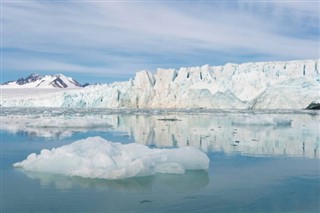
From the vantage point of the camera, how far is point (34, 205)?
389 centimetres

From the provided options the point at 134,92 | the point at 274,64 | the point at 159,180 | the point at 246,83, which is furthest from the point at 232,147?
the point at 134,92

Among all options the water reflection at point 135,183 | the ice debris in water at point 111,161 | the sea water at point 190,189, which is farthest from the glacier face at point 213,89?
the water reflection at point 135,183

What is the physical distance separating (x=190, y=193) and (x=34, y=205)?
1.60 m

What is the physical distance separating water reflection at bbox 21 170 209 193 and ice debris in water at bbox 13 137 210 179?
111mm

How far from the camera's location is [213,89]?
1405 inches

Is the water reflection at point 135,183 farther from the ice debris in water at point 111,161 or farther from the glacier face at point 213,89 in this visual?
the glacier face at point 213,89

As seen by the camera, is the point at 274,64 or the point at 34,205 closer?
the point at 34,205

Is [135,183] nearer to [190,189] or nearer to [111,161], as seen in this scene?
[111,161]

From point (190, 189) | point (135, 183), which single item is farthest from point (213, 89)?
point (190, 189)

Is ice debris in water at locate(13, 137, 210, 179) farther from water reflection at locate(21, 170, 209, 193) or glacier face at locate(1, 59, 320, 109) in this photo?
glacier face at locate(1, 59, 320, 109)

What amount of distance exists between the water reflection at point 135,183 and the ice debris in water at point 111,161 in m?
→ 0.11

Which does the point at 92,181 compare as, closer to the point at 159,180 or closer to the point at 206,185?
the point at 159,180

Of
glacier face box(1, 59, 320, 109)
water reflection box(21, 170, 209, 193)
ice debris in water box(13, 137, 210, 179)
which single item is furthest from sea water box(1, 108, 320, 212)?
glacier face box(1, 59, 320, 109)

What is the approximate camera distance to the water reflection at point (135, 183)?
464 centimetres
